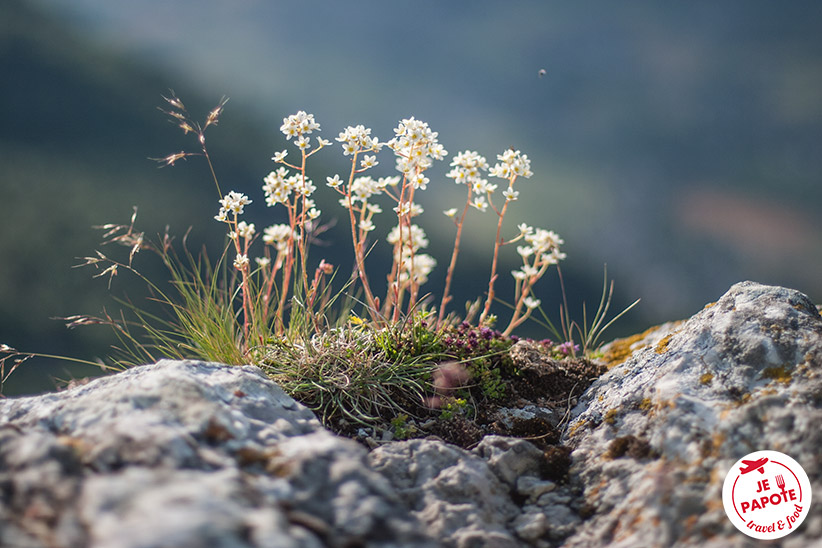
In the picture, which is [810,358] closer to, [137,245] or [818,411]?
[818,411]

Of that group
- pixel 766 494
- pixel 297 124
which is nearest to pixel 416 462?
pixel 766 494

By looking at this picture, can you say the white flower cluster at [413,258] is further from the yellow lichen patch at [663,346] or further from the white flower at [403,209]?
the yellow lichen patch at [663,346]

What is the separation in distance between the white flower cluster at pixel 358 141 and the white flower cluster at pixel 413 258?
84 centimetres

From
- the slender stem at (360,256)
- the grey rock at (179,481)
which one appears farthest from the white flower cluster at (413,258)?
the grey rock at (179,481)

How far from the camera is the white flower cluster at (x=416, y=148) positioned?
4.19 metres

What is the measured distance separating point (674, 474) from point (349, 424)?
2.01m

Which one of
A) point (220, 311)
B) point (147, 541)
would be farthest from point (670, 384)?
Answer: point (220, 311)

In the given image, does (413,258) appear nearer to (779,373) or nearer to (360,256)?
(360,256)

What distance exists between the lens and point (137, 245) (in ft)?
13.8

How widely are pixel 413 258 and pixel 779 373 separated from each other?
9.90 ft

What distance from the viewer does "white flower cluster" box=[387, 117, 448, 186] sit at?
165 inches

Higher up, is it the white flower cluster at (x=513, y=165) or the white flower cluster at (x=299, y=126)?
the white flower cluster at (x=513, y=165)

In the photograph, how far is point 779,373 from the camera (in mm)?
2822

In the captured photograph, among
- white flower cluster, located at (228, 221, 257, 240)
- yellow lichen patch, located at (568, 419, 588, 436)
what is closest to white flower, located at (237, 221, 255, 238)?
white flower cluster, located at (228, 221, 257, 240)
